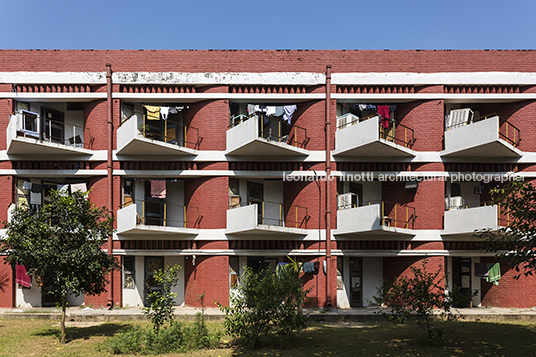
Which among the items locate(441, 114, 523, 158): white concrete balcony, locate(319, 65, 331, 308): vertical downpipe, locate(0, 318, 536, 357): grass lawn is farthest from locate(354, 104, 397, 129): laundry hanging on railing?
locate(0, 318, 536, 357): grass lawn

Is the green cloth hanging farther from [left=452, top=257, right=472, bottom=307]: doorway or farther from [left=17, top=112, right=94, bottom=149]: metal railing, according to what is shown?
[left=17, top=112, right=94, bottom=149]: metal railing

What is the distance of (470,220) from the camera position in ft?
65.2

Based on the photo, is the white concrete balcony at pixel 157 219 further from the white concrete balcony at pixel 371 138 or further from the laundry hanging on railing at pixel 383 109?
the laundry hanging on railing at pixel 383 109

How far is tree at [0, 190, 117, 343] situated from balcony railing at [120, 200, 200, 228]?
7207mm

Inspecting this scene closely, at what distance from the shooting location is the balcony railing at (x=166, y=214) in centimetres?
2091

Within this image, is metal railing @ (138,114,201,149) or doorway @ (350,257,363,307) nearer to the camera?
metal railing @ (138,114,201,149)

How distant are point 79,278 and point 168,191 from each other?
353 inches

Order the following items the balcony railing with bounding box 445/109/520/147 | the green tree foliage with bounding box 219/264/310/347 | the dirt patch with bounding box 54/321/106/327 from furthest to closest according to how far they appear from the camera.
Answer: the balcony railing with bounding box 445/109/520/147
the dirt patch with bounding box 54/321/106/327
the green tree foliage with bounding box 219/264/310/347

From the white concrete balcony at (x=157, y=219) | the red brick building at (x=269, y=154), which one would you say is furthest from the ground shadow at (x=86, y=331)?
the white concrete balcony at (x=157, y=219)

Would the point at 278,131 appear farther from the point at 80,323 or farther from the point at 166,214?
the point at 80,323

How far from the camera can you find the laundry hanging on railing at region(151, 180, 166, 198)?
2108 centimetres

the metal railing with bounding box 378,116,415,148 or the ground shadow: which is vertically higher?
the metal railing with bounding box 378,116,415,148

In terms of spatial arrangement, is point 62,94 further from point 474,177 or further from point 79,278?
point 474,177

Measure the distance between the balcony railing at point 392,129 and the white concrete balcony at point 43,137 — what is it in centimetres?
1252
